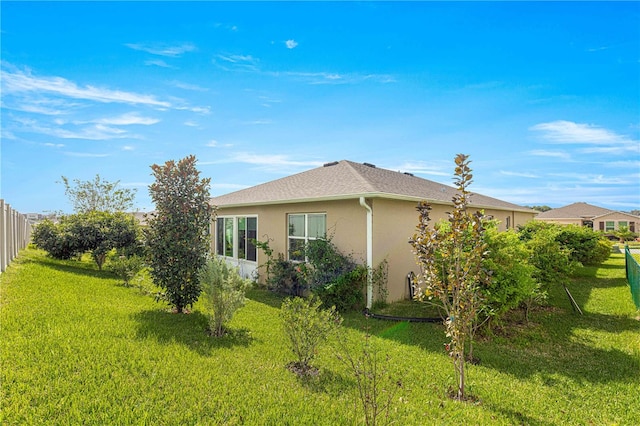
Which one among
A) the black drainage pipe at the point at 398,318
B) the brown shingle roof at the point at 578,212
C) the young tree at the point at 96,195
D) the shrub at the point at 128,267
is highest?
the young tree at the point at 96,195

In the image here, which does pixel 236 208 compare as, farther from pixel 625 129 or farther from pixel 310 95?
pixel 625 129

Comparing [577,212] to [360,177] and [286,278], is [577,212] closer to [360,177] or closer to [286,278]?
[360,177]

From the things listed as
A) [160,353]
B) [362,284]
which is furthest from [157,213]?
[362,284]

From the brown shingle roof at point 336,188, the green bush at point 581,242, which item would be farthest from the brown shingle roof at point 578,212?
the brown shingle roof at point 336,188

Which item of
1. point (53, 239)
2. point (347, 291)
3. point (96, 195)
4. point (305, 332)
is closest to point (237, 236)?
point (347, 291)

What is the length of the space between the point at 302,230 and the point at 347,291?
9.11 feet

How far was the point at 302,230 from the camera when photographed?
10641 millimetres

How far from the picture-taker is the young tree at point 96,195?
29844 mm

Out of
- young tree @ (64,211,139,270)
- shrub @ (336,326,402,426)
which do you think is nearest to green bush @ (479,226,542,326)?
shrub @ (336,326,402,426)

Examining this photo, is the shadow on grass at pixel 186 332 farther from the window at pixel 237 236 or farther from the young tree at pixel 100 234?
the young tree at pixel 100 234

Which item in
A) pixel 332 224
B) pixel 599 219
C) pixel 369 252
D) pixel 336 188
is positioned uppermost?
pixel 336 188

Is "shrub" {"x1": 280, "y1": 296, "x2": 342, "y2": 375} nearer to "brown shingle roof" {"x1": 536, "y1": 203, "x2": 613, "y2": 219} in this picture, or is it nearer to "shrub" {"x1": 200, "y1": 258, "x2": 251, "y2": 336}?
"shrub" {"x1": 200, "y1": 258, "x2": 251, "y2": 336}

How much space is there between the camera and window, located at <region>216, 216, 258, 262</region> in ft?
42.0

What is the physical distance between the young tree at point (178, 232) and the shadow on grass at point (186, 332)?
0.58 metres
